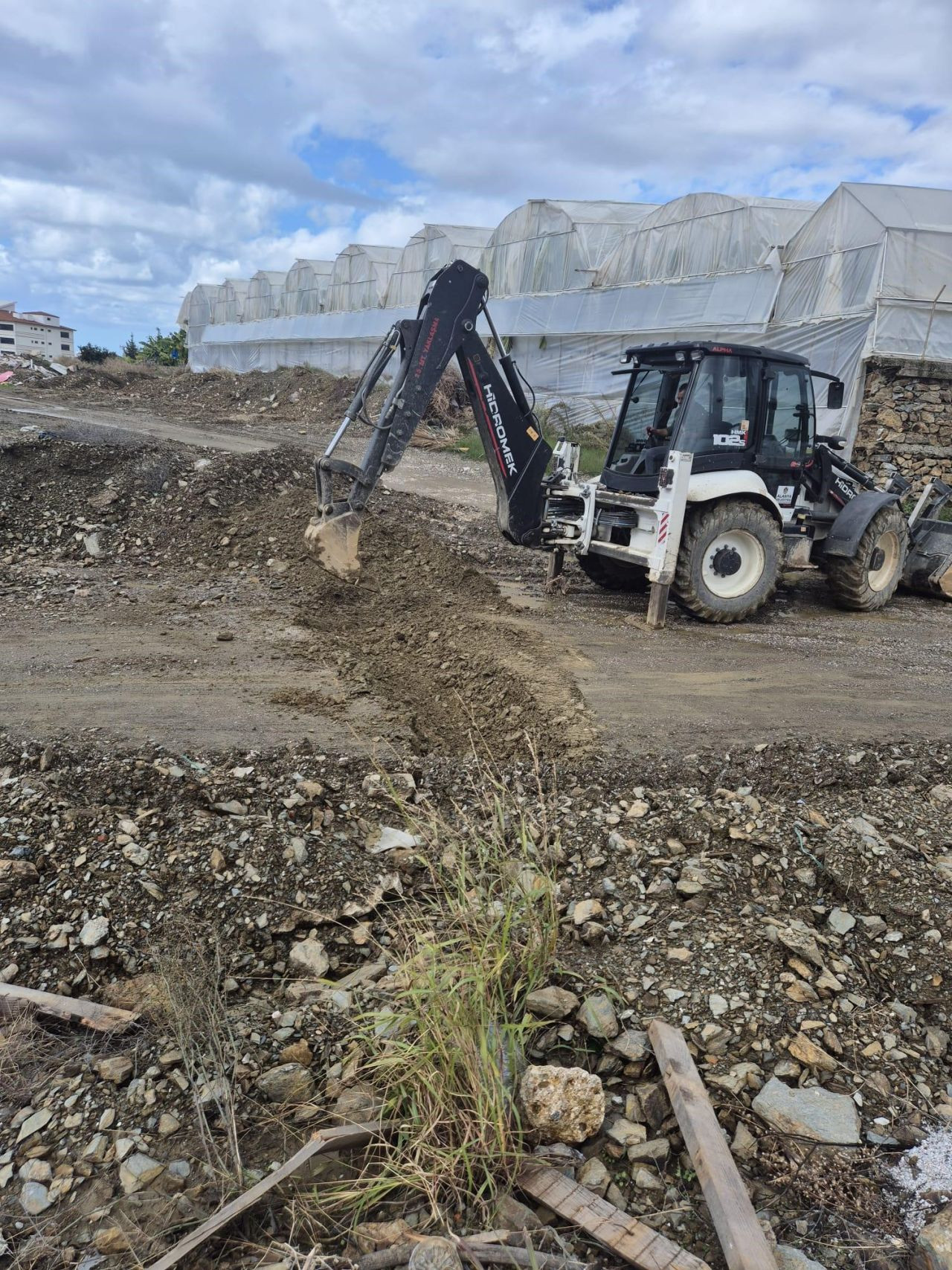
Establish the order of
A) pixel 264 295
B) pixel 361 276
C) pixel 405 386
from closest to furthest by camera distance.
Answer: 1. pixel 405 386
2. pixel 361 276
3. pixel 264 295

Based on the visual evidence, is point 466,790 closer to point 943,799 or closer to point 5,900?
point 5,900

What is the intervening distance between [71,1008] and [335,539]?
4.64m

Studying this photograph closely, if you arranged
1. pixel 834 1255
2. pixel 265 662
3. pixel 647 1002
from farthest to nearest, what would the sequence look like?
pixel 265 662, pixel 647 1002, pixel 834 1255

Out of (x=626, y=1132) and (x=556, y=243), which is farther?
(x=556, y=243)

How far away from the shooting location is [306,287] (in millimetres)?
31859

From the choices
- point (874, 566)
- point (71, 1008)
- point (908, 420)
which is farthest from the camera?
point (908, 420)

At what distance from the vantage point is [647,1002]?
122 inches

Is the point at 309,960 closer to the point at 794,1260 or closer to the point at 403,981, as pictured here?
the point at 403,981

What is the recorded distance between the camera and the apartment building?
90.8 m

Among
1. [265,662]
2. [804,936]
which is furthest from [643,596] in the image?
[804,936]

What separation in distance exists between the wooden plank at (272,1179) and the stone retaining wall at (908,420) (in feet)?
42.5

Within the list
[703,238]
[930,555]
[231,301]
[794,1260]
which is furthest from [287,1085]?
[231,301]

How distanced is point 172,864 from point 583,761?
223 centimetres

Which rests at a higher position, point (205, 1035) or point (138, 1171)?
point (205, 1035)
